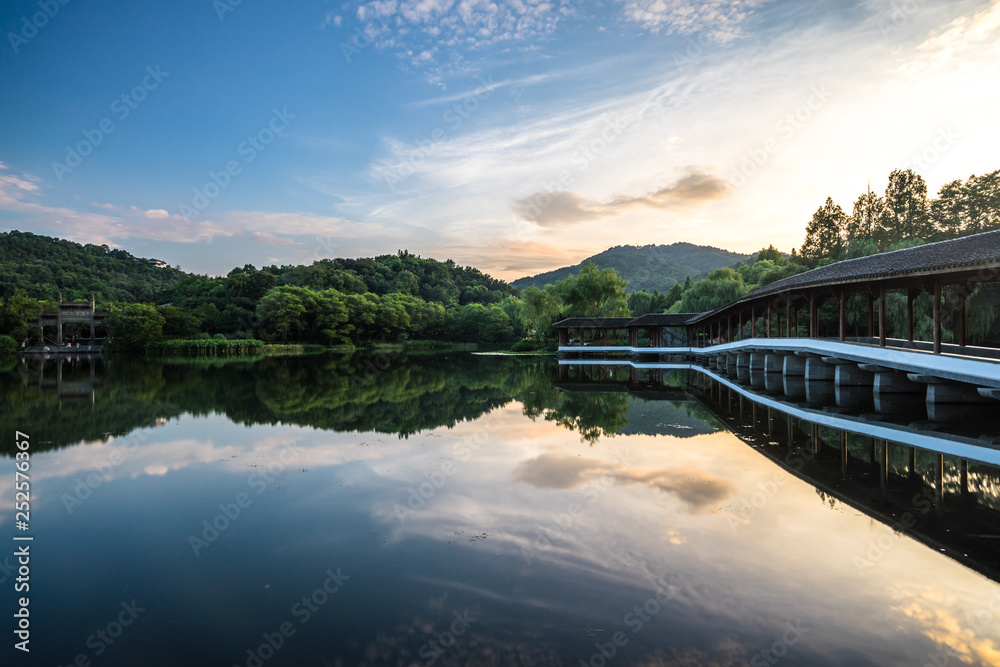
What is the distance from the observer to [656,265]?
16188cm

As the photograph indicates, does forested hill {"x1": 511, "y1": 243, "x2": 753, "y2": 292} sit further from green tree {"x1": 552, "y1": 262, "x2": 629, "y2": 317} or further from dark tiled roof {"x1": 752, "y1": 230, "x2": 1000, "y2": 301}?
dark tiled roof {"x1": 752, "y1": 230, "x2": 1000, "y2": 301}

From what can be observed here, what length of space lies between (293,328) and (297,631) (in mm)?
61458

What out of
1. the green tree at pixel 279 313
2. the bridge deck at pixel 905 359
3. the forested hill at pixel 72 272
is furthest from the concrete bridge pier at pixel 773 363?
the forested hill at pixel 72 272

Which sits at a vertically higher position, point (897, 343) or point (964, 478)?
point (897, 343)

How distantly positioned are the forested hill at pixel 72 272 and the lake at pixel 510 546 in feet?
227

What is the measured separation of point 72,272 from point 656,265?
142 m

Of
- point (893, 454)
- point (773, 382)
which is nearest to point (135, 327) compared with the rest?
point (773, 382)

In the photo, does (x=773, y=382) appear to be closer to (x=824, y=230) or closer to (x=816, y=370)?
(x=816, y=370)

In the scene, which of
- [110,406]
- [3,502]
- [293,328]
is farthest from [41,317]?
[3,502]

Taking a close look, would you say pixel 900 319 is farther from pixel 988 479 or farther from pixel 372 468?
pixel 372 468

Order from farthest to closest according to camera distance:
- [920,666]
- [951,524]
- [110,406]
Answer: [110,406]
[951,524]
[920,666]

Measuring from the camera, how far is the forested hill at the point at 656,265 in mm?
145950

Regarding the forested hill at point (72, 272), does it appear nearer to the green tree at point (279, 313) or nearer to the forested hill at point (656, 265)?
the green tree at point (279, 313)

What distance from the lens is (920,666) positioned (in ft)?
10.8
